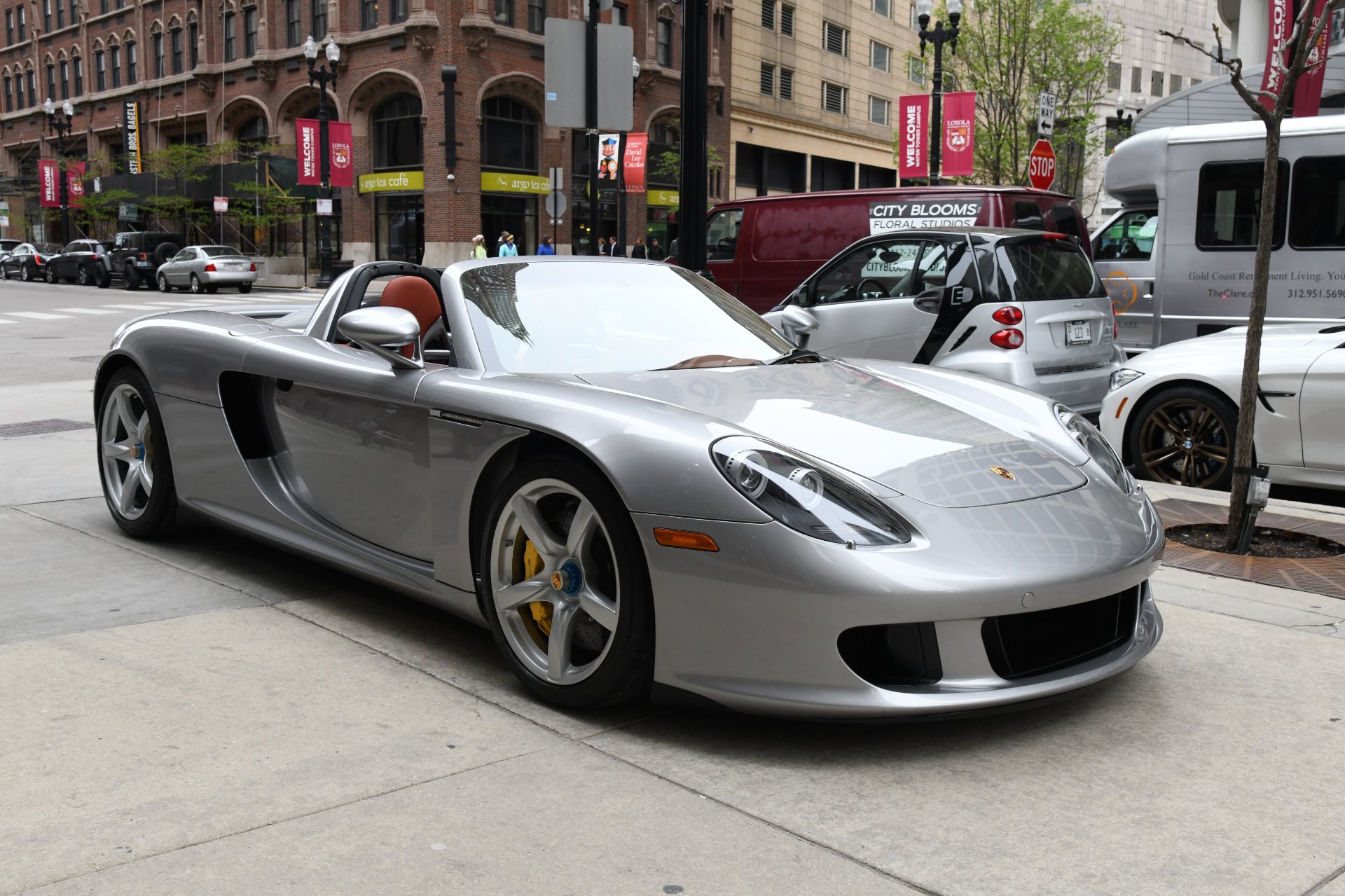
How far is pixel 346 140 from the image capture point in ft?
132

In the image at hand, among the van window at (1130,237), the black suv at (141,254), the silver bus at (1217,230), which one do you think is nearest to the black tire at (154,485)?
the silver bus at (1217,230)

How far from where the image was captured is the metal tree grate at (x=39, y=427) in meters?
9.00

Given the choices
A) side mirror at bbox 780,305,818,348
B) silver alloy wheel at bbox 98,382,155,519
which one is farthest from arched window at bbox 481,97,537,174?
side mirror at bbox 780,305,818,348

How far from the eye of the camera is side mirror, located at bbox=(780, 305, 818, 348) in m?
5.20

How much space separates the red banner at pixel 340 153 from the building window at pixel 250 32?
1071 centimetres

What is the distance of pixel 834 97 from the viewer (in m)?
59.1

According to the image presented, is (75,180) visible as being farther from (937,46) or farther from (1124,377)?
(1124,377)

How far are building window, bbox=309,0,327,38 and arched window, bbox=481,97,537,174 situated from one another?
25.0 ft

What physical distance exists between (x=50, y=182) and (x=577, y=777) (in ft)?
202

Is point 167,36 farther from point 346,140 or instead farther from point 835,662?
point 835,662

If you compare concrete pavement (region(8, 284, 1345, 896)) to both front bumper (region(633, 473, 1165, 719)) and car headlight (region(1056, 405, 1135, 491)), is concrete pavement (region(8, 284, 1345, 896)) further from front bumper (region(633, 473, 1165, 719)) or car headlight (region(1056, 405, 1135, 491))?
car headlight (region(1056, 405, 1135, 491))

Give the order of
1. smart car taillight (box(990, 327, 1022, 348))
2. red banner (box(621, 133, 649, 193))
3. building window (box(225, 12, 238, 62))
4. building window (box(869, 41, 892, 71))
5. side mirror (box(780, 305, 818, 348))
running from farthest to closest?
building window (box(869, 41, 892, 71))
building window (box(225, 12, 238, 62))
red banner (box(621, 133, 649, 193))
smart car taillight (box(990, 327, 1022, 348))
side mirror (box(780, 305, 818, 348))

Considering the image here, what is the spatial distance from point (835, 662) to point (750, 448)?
1.97ft

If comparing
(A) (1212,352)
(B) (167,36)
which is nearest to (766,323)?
(A) (1212,352)
